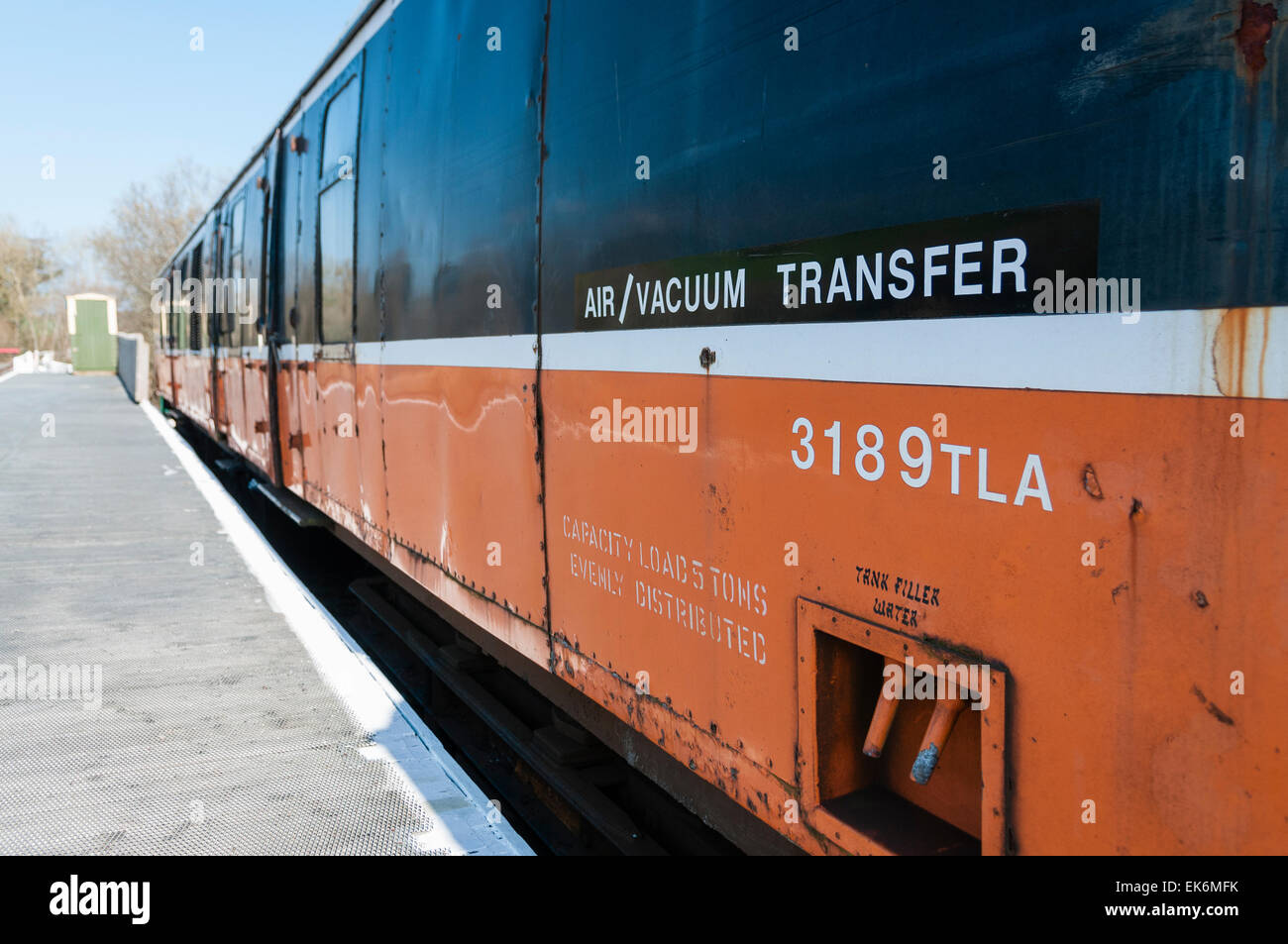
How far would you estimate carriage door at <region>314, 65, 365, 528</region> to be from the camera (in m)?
5.03

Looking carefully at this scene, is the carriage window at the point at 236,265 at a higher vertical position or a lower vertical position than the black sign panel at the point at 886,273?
higher

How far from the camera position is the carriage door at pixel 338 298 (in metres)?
5.03

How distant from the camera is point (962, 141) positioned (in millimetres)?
1610

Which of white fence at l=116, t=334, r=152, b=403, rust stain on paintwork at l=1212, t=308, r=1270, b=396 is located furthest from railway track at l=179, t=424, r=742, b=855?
white fence at l=116, t=334, r=152, b=403

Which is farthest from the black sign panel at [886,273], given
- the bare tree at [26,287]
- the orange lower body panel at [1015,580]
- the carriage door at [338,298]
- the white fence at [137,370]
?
the bare tree at [26,287]

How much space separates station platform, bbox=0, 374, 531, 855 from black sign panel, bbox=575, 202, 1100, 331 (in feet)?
4.56

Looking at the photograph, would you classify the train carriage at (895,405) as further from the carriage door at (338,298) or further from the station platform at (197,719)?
the carriage door at (338,298)

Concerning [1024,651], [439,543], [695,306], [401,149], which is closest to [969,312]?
[1024,651]

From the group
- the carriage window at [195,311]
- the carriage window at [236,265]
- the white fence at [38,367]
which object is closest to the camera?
the carriage window at [236,265]

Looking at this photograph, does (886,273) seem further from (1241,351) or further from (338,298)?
(338,298)

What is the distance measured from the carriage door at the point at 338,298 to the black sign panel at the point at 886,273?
302 centimetres

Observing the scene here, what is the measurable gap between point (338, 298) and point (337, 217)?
0.45 meters

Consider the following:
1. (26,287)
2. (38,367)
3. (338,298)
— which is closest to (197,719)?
(338,298)
